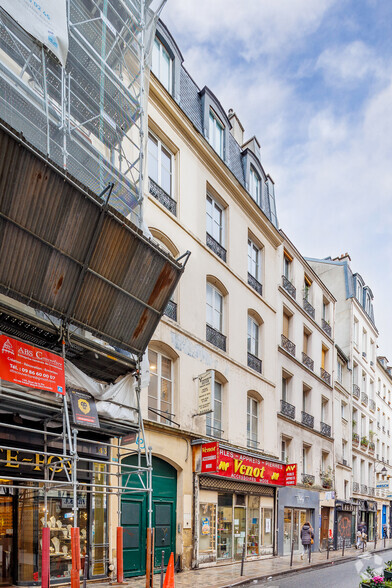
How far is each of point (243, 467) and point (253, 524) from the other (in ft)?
9.74

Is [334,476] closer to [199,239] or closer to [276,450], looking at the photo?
[276,450]

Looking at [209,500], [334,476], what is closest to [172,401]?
[209,500]

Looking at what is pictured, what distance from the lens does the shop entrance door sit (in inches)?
385

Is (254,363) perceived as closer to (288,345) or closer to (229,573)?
(288,345)

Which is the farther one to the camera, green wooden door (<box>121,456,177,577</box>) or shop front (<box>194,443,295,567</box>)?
shop front (<box>194,443,295,567</box>)

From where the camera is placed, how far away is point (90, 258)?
9688 millimetres

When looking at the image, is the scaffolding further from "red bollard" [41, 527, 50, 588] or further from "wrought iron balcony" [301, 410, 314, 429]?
"wrought iron balcony" [301, 410, 314, 429]

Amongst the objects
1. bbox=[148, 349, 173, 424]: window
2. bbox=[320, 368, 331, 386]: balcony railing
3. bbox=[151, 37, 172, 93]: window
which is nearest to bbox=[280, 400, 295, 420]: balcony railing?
bbox=[320, 368, 331, 386]: balcony railing

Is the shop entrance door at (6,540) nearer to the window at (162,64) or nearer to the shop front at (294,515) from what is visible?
the window at (162,64)

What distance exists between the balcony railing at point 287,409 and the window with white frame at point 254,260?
5.49m

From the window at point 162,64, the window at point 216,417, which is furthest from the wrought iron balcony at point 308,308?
the window at point 162,64

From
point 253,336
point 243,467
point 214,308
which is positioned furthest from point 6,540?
point 253,336

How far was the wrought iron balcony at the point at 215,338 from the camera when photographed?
17.0 m

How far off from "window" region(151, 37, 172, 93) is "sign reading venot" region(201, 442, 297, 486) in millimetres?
10993
